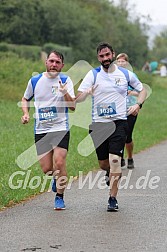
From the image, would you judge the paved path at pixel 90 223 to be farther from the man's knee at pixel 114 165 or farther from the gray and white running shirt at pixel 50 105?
the gray and white running shirt at pixel 50 105

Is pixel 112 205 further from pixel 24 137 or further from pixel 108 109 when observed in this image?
pixel 24 137

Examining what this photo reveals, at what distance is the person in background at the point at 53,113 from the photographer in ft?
30.8

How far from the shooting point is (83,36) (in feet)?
183

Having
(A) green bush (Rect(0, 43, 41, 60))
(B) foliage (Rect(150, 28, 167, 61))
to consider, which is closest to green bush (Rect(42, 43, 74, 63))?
(A) green bush (Rect(0, 43, 41, 60))

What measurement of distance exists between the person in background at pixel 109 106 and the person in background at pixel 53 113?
0.91ft

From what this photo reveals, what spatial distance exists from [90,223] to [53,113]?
1.63 metres

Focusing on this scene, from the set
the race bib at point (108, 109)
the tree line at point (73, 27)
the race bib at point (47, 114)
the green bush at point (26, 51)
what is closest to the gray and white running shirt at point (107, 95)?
the race bib at point (108, 109)

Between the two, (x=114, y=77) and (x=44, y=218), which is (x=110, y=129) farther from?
(x=44, y=218)

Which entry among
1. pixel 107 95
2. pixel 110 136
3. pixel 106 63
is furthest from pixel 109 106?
pixel 106 63

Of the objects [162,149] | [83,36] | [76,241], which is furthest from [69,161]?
[83,36]

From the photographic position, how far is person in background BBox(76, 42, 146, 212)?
373 inches

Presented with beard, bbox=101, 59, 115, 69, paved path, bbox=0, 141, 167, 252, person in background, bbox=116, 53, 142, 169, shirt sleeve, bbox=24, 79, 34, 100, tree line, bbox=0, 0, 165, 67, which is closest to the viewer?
paved path, bbox=0, 141, 167, 252

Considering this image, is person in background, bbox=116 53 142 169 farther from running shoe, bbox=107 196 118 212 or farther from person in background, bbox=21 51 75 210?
running shoe, bbox=107 196 118 212

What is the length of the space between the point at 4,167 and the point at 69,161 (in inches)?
72.7
